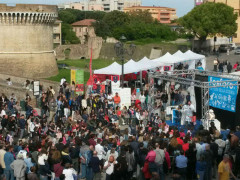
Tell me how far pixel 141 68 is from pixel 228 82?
29.4 feet

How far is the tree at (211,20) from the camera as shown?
54781mm

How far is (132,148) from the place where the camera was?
12.3m

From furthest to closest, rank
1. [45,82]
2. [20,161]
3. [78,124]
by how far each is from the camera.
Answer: [45,82]
[78,124]
[20,161]

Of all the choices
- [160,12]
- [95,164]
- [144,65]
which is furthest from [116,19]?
[95,164]

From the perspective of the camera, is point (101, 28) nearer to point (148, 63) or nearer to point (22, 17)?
point (22, 17)

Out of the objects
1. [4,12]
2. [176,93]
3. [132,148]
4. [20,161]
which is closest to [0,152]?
[20,161]

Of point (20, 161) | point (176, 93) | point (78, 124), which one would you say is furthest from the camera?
point (176, 93)

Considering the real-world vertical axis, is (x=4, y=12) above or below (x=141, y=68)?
above

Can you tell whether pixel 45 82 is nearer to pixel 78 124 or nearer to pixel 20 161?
pixel 78 124

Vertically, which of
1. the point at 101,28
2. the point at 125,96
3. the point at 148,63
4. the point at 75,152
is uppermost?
the point at 101,28

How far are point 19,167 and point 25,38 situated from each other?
2922 cm

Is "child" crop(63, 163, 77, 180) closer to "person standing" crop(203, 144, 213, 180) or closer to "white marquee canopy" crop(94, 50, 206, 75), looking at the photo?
"person standing" crop(203, 144, 213, 180)

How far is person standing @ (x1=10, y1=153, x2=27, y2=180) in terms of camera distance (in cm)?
1139

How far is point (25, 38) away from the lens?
39.2m
